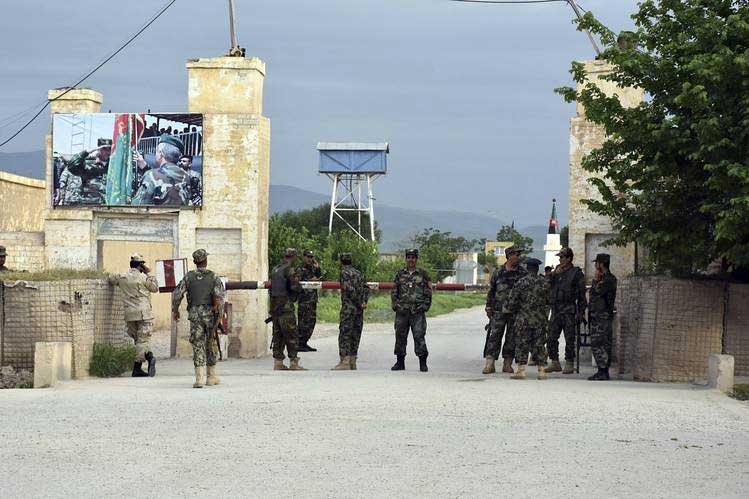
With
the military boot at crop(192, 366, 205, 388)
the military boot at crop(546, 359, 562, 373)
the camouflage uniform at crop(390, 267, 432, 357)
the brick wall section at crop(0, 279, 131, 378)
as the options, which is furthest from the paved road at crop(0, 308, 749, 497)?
the military boot at crop(546, 359, 562, 373)

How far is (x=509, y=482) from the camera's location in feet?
27.6

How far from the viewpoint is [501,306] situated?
55.4 feet

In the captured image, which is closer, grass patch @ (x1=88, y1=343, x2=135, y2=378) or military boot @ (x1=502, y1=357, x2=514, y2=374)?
grass patch @ (x1=88, y1=343, x2=135, y2=378)

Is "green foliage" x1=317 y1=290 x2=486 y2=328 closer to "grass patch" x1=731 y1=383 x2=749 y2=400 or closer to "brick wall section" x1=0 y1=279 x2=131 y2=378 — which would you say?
"brick wall section" x1=0 y1=279 x2=131 y2=378

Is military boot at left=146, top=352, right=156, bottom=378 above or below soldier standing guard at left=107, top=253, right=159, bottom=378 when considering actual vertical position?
below

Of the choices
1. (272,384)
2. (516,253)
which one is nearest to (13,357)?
(272,384)

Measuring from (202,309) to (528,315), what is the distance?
15.0ft

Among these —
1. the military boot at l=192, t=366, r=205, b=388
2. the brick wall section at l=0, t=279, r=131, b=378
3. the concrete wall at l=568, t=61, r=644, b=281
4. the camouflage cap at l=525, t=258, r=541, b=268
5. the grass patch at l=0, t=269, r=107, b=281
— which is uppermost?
the concrete wall at l=568, t=61, r=644, b=281

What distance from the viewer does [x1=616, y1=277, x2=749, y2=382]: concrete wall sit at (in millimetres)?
16078

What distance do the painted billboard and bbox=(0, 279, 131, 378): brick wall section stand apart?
6.67 metres

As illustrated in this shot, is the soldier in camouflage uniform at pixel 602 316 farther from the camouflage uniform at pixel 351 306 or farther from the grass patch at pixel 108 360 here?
the grass patch at pixel 108 360

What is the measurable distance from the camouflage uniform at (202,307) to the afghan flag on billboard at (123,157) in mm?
8911

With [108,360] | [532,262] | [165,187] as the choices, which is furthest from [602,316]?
[165,187]

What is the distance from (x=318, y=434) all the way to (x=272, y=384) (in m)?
4.72
